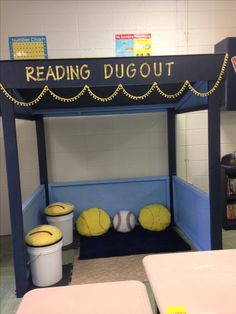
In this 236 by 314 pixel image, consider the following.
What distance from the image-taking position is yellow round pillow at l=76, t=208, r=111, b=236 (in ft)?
11.2

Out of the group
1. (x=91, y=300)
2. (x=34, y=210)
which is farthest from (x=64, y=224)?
(x=91, y=300)

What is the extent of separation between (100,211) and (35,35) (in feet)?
7.53

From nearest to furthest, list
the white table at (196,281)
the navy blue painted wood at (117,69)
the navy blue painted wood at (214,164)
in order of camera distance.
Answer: the white table at (196,281)
the navy blue painted wood at (117,69)
the navy blue painted wood at (214,164)

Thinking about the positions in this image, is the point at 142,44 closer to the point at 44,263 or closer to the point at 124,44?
the point at 124,44

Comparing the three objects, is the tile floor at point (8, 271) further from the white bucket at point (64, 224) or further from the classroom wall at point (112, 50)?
the classroom wall at point (112, 50)

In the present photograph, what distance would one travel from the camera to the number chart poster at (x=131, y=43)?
136 inches

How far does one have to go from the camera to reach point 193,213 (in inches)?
117

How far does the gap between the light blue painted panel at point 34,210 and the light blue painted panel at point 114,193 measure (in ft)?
0.90

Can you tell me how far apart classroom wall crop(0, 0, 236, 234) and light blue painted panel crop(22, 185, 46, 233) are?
407 millimetres

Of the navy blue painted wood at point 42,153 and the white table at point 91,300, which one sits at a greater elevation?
the navy blue painted wood at point 42,153

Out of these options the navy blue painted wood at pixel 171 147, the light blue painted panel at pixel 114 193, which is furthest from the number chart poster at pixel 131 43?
the light blue painted panel at pixel 114 193

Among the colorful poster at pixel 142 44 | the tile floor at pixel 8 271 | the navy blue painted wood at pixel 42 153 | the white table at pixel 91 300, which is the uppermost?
the colorful poster at pixel 142 44

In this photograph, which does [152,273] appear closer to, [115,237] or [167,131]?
[115,237]

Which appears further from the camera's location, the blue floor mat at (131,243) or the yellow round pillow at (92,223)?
the yellow round pillow at (92,223)
